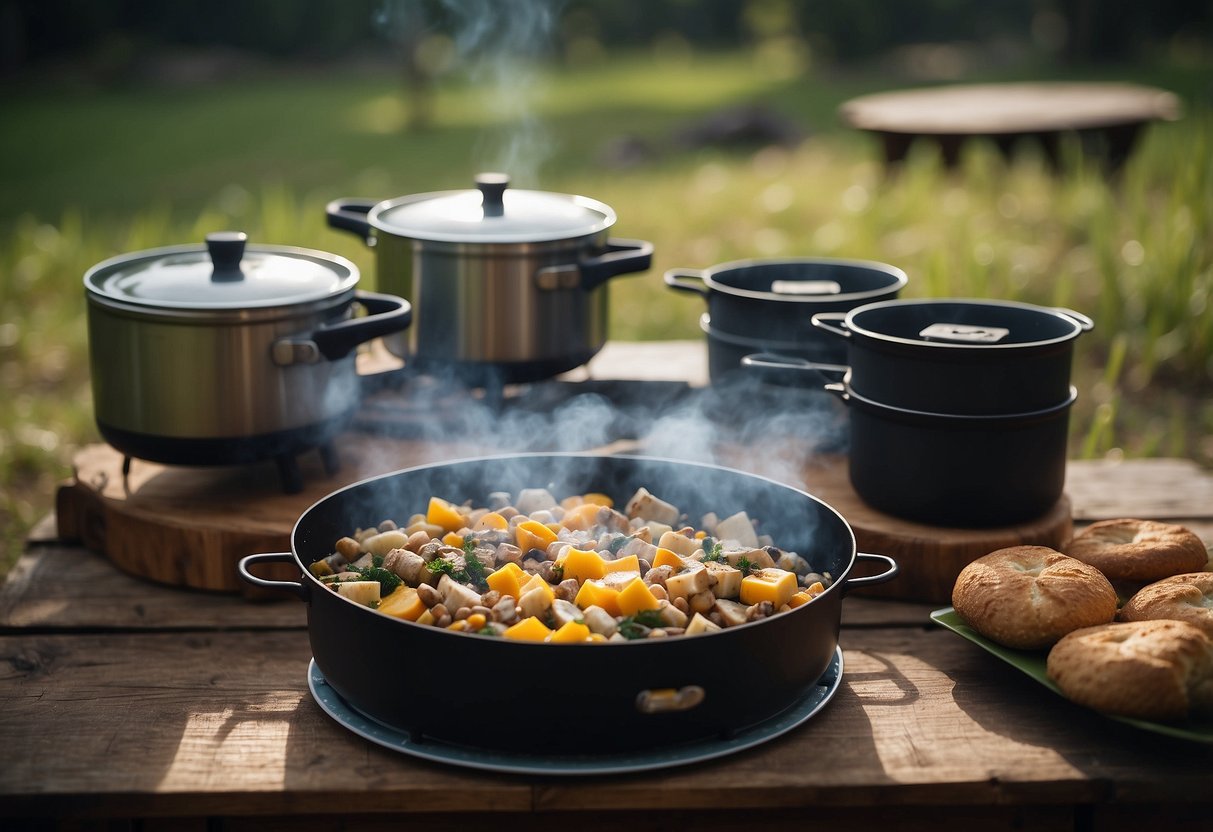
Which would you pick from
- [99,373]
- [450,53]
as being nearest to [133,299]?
[99,373]

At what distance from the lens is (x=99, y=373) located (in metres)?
2.46

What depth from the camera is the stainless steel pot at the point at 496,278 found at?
272 centimetres

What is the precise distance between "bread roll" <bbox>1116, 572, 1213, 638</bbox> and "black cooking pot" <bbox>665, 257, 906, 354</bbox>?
0.94 metres

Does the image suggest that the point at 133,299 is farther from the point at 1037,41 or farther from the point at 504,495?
the point at 1037,41

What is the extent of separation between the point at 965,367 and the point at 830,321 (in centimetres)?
47

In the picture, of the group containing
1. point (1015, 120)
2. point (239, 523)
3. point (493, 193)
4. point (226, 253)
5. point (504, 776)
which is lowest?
point (504, 776)

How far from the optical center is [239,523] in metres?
2.43

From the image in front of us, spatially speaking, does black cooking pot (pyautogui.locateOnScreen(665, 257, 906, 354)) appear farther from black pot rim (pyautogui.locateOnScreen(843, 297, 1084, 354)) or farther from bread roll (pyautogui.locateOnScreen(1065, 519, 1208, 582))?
bread roll (pyautogui.locateOnScreen(1065, 519, 1208, 582))

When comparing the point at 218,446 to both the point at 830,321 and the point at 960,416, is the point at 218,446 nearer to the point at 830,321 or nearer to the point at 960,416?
the point at 830,321

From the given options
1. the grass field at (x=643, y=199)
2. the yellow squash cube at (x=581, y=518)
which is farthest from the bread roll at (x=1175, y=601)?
the grass field at (x=643, y=199)

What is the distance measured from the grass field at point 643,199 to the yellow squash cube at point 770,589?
1.70 meters

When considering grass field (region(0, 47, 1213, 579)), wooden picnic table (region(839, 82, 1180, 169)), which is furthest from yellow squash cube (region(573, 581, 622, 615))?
wooden picnic table (region(839, 82, 1180, 169))

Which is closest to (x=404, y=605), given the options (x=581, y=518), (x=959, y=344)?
(x=581, y=518)

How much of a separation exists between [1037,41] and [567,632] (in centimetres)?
1948
